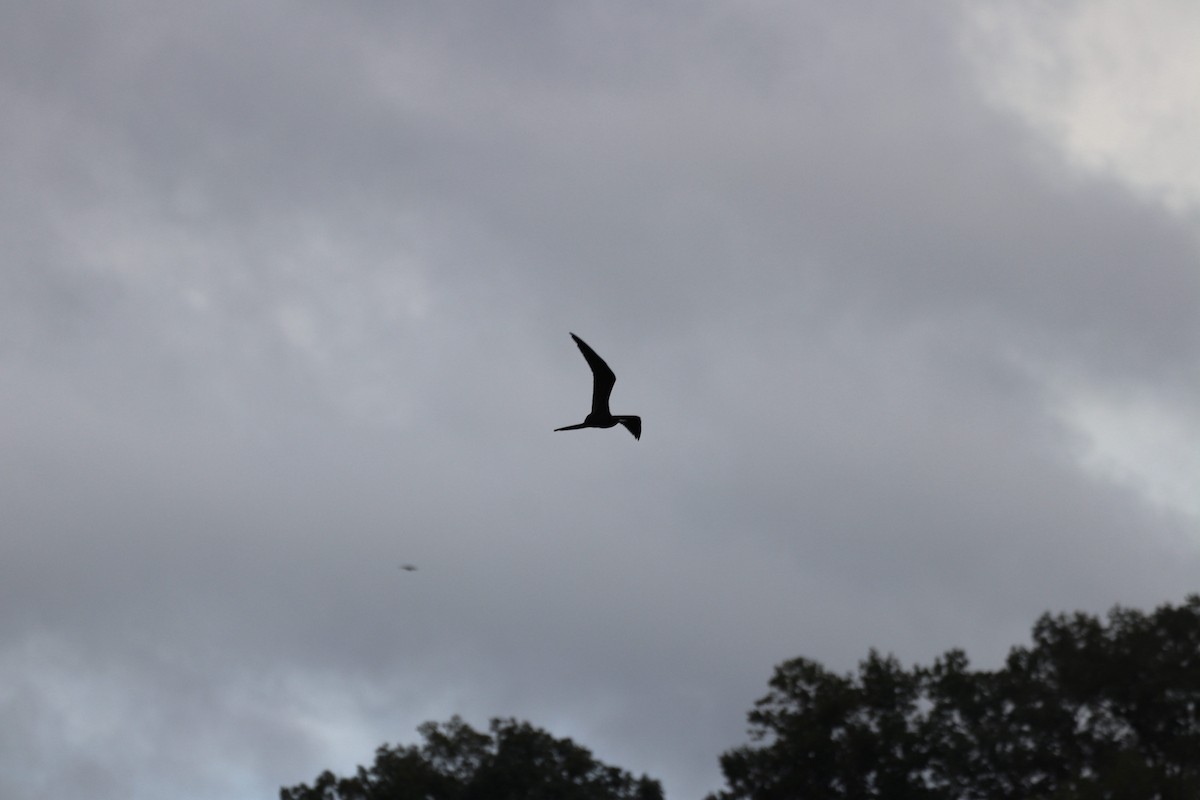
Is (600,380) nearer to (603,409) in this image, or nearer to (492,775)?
(603,409)

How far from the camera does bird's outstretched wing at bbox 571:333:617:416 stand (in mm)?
29400

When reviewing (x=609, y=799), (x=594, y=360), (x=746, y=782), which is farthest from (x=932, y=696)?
(x=594, y=360)

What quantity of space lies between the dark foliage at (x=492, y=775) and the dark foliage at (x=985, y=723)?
7284 millimetres

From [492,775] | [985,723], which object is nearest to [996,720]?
[985,723]

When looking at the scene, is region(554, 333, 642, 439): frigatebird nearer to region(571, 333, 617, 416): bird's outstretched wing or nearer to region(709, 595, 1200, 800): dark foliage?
region(571, 333, 617, 416): bird's outstretched wing

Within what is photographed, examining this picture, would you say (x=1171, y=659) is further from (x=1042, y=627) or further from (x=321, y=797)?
(x=321, y=797)

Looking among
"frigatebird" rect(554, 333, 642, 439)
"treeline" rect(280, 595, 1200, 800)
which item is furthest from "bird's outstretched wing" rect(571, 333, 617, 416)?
"treeline" rect(280, 595, 1200, 800)

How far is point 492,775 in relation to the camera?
67.0m

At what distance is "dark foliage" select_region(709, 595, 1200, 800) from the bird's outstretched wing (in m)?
30.3

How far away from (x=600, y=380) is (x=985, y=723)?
34779 mm

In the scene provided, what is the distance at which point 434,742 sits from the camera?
68562mm

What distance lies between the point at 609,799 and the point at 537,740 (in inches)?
165

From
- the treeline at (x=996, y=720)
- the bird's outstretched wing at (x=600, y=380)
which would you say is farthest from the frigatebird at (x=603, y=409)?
the treeline at (x=996, y=720)

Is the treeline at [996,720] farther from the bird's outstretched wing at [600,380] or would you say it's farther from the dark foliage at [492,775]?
the bird's outstretched wing at [600,380]
